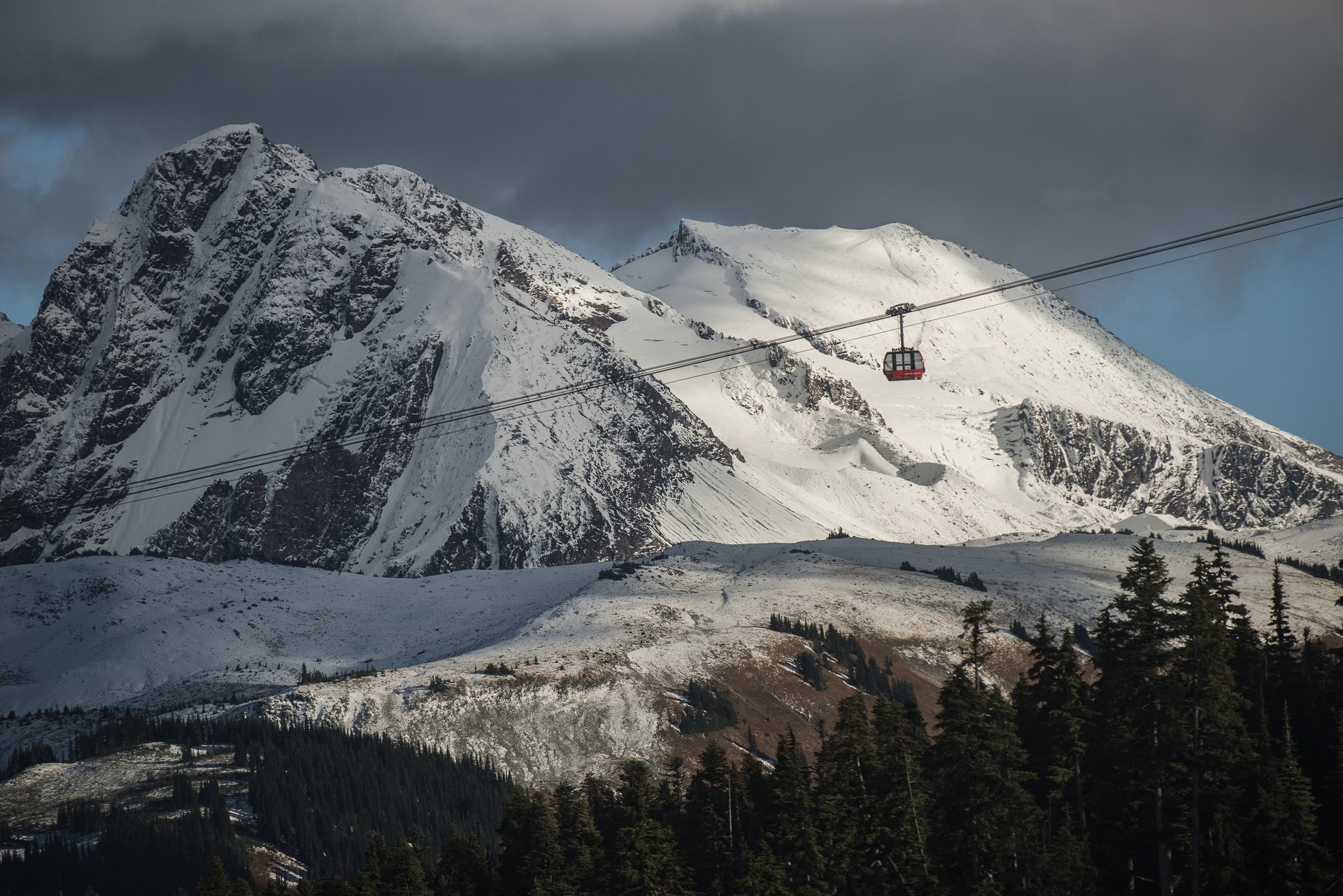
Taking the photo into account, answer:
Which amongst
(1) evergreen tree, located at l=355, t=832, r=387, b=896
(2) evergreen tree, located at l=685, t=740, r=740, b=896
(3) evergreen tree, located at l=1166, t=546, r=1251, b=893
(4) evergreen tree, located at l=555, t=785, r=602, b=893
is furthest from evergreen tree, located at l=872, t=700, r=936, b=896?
(1) evergreen tree, located at l=355, t=832, r=387, b=896

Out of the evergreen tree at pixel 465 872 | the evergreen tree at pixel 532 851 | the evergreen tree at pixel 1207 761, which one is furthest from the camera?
the evergreen tree at pixel 465 872

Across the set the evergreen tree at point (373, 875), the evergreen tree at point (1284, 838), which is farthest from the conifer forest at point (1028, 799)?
the evergreen tree at point (373, 875)

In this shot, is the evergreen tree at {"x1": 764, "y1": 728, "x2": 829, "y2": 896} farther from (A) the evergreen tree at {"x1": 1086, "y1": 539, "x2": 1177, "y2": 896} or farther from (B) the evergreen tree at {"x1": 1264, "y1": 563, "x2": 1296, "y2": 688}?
(B) the evergreen tree at {"x1": 1264, "y1": 563, "x2": 1296, "y2": 688}

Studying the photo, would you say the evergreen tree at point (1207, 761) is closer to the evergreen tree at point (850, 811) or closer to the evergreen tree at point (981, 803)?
the evergreen tree at point (981, 803)

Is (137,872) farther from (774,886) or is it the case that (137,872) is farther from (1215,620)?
(1215,620)

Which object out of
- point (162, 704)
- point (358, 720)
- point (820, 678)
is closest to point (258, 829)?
point (358, 720)

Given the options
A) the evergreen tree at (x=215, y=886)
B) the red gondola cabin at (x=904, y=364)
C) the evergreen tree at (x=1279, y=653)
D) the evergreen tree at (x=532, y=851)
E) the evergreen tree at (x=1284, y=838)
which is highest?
the red gondola cabin at (x=904, y=364)
